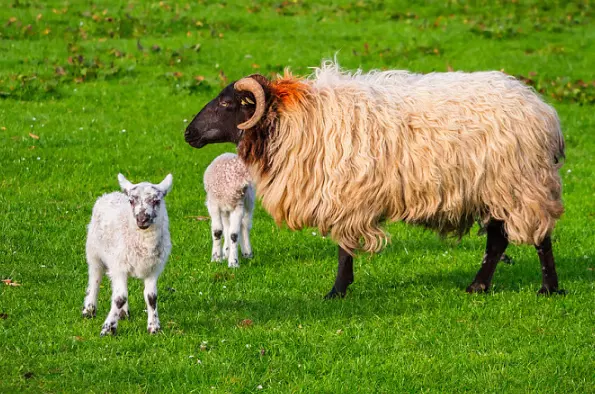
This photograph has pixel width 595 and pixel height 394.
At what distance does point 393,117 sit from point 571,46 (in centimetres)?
1474

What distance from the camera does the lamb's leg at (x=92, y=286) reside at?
9039 mm

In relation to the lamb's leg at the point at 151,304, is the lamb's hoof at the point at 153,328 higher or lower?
lower

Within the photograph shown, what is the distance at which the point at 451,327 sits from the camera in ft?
29.9

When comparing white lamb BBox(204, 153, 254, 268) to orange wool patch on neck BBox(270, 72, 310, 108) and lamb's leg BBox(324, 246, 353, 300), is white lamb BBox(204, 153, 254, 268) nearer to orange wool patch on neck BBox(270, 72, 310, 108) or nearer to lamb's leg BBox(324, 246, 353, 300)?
orange wool patch on neck BBox(270, 72, 310, 108)

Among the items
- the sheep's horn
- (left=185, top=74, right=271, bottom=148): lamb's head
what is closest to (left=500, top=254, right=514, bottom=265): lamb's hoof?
(left=185, top=74, right=271, bottom=148): lamb's head

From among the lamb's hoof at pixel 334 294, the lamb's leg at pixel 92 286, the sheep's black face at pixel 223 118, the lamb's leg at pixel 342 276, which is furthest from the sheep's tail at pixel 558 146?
the lamb's leg at pixel 92 286

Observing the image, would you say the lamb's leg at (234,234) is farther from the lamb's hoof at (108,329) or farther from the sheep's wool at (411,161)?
the lamb's hoof at (108,329)

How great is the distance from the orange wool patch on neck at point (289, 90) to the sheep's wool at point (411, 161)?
22 millimetres

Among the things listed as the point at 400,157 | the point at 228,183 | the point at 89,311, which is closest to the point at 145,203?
the point at 89,311

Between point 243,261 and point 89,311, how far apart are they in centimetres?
272

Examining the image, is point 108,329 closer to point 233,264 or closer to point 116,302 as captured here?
point 116,302

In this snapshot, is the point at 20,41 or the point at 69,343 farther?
the point at 20,41

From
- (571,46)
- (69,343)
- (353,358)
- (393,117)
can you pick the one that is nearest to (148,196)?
(69,343)

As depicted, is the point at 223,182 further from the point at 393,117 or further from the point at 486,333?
the point at 486,333
